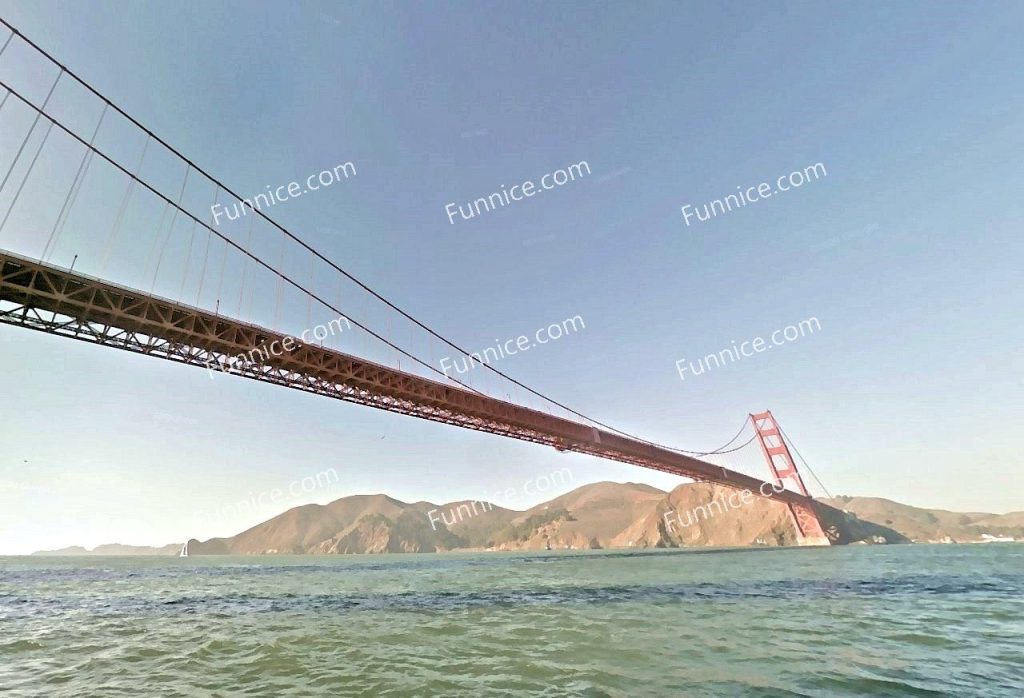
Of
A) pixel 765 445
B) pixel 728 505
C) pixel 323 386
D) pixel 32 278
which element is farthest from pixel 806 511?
pixel 32 278

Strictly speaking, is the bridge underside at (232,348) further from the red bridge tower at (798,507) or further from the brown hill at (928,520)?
the brown hill at (928,520)

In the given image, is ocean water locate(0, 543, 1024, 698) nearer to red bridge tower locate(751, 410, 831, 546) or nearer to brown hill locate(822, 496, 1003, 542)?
red bridge tower locate(751, 410, 831, 546)

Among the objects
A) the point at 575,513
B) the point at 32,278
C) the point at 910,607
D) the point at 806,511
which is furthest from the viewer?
the point at 575,513

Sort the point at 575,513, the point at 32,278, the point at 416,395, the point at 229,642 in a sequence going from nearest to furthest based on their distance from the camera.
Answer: the point at 229,642
the point at 32,278
the point at 416,395
the point at 575,513

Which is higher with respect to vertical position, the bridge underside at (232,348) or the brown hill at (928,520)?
the bridge underside at (232,348)

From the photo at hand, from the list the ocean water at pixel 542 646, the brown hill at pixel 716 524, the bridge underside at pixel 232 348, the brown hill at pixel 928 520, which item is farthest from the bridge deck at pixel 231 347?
the brown hill at pixel 928 520

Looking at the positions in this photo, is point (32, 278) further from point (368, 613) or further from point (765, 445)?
point (765, 445)

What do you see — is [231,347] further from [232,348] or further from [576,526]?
[576,526]
